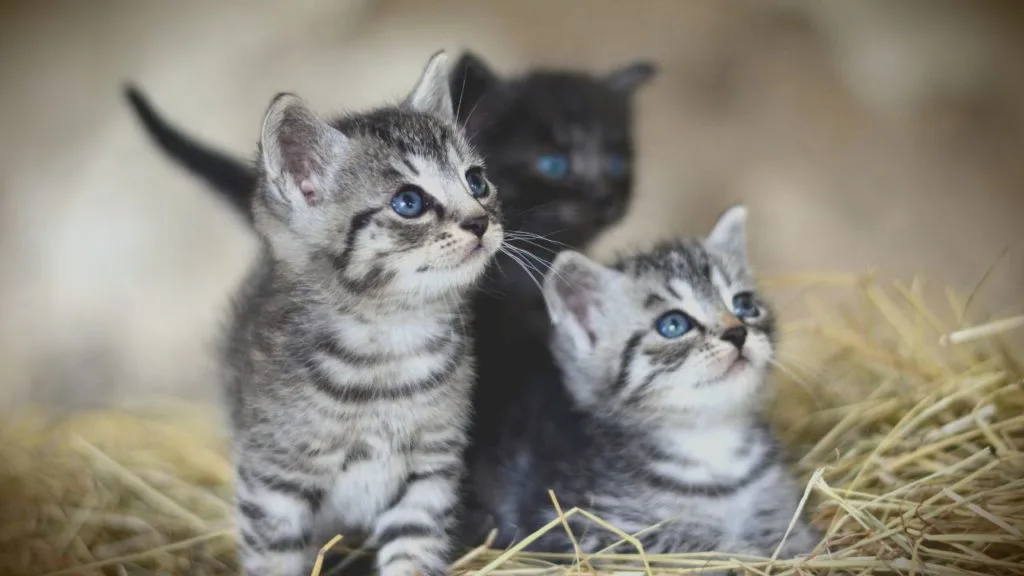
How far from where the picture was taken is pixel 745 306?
5.21 feet

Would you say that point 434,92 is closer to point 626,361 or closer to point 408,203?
point 408,203

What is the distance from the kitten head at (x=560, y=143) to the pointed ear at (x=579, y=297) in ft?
0.49

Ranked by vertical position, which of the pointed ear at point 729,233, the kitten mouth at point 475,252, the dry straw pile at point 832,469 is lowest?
the dry straw pile at point 832,469

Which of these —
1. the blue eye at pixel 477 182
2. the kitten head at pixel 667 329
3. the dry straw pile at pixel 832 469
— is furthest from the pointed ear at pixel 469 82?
the dry straw pile at pixel 832 469

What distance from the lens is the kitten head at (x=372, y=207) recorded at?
1216mm

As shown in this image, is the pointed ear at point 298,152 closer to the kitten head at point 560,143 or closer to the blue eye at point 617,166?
the kitten head at point 560,143

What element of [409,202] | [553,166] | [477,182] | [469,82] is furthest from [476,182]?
[553,166]

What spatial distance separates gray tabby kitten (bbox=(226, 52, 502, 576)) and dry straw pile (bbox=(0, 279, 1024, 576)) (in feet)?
0.50

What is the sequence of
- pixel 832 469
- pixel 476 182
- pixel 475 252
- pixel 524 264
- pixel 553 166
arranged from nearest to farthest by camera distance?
pixel 475 252 < pixel 476 182 < pixel 524 264 < pixel 832 469 < pixel 553 166

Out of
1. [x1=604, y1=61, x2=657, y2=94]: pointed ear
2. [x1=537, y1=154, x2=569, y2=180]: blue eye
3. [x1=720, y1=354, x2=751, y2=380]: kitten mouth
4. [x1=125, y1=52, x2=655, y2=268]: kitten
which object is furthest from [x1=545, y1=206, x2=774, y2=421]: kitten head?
[x1=604, y1=61, x2=657, y2=94]: pointed ear

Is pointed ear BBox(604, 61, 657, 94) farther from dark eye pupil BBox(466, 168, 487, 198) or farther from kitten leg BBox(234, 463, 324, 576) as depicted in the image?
kitten leg BBox(234, 463, 324, 576)

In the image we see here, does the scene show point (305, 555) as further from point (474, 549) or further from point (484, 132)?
point (484, 132)

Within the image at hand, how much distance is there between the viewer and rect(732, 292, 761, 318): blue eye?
1.56 m

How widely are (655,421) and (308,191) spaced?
0.66 meters
